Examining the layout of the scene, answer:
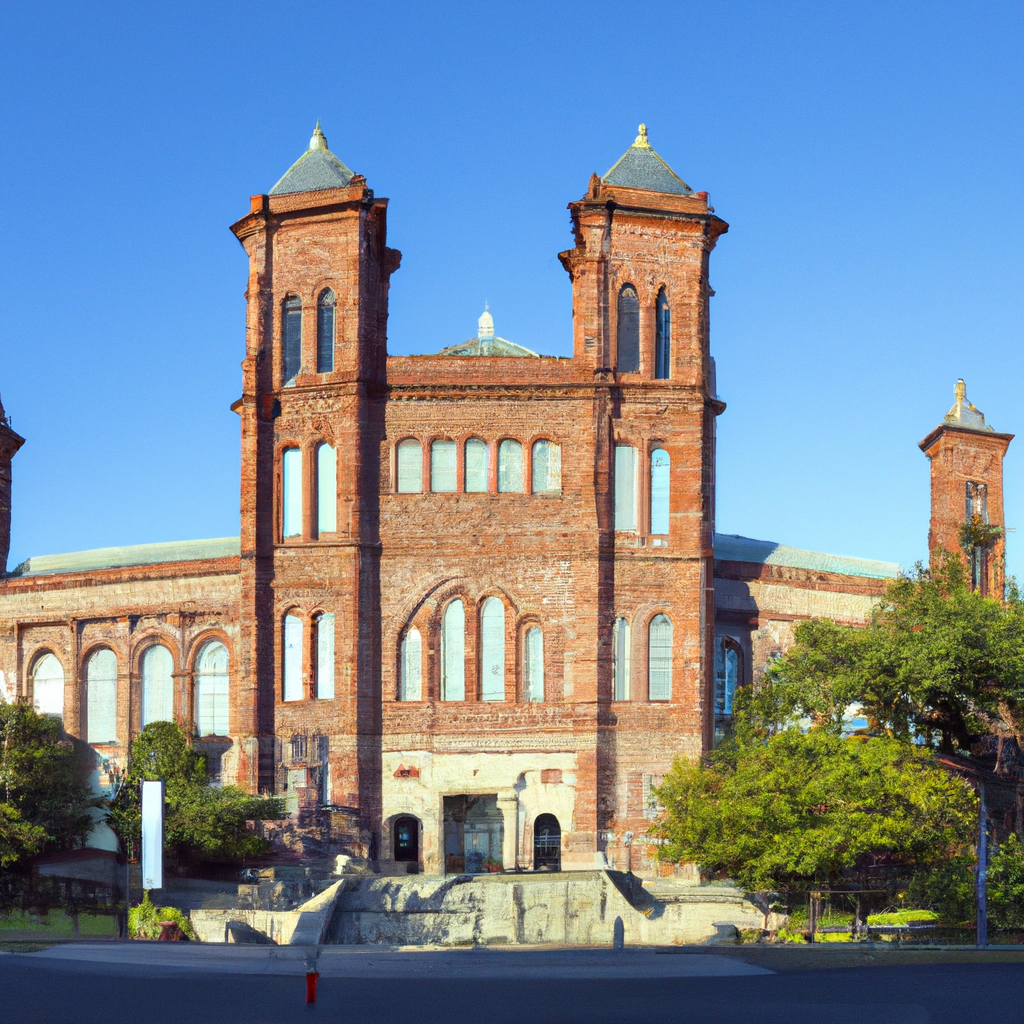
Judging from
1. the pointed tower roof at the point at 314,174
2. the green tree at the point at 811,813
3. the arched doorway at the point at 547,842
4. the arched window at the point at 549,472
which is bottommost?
the arched doorway at the point at 547,842

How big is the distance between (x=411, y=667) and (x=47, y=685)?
12.1 meters

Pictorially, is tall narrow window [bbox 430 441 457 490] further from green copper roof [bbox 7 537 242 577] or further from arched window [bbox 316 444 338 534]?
green copper roof [bbox 7 537 242 577]

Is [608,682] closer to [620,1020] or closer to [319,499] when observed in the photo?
[319,499]

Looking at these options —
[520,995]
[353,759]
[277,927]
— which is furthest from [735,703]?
[520,995]

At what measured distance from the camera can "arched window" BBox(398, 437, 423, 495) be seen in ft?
149

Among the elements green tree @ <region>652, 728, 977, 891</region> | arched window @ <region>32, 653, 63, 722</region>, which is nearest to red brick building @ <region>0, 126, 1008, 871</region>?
arched window @ <region>32, 653, 63, 722</region>

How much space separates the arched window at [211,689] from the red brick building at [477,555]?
0.12 meters

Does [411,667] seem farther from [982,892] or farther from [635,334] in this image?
[982,892]

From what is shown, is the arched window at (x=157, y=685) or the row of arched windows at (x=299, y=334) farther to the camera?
the arched window at (x=157, y=685)

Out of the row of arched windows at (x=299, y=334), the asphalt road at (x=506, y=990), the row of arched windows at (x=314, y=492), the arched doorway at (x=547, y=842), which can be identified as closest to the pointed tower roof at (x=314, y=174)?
the row of arched windows at (x=299, y=334)

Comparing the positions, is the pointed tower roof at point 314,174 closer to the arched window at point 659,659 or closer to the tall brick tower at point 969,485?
the arched window at point 659,659

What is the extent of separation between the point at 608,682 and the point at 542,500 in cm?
495

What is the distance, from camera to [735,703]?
44.2m

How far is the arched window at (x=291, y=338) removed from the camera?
4622 cm
